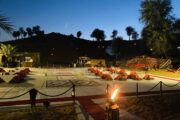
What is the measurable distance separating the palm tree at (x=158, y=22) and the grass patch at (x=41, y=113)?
124 ft

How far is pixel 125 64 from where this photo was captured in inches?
1928

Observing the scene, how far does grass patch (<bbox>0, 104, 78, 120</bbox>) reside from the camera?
1002 centimetres

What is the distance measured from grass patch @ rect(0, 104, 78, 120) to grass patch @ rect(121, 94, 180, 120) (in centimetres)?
267

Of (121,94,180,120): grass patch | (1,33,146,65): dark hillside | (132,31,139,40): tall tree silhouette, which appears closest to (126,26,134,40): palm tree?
(132,31,139,40): tall tree silhouette

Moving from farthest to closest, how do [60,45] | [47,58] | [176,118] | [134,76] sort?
[60,45] < [47,58] < [134,76] < [176,118]

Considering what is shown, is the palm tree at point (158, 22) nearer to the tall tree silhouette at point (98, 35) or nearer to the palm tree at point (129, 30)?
the tall tree silhouette at point (98, 35)

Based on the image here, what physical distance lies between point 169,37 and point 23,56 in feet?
99.5

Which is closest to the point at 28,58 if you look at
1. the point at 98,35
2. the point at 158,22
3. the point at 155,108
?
the point at 158,22

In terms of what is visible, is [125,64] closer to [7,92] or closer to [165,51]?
[165,51]

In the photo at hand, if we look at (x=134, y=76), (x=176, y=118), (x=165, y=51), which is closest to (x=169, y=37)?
(x=165, y=51)

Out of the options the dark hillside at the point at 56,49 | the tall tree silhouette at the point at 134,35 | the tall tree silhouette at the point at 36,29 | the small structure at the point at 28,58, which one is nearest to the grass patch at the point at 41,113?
the small structure at the point at 28,58

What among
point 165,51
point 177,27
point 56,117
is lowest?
point 56,117

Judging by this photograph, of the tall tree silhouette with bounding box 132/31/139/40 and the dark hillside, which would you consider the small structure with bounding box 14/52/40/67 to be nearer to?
the dark hillside

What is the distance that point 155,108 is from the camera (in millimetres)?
11117
